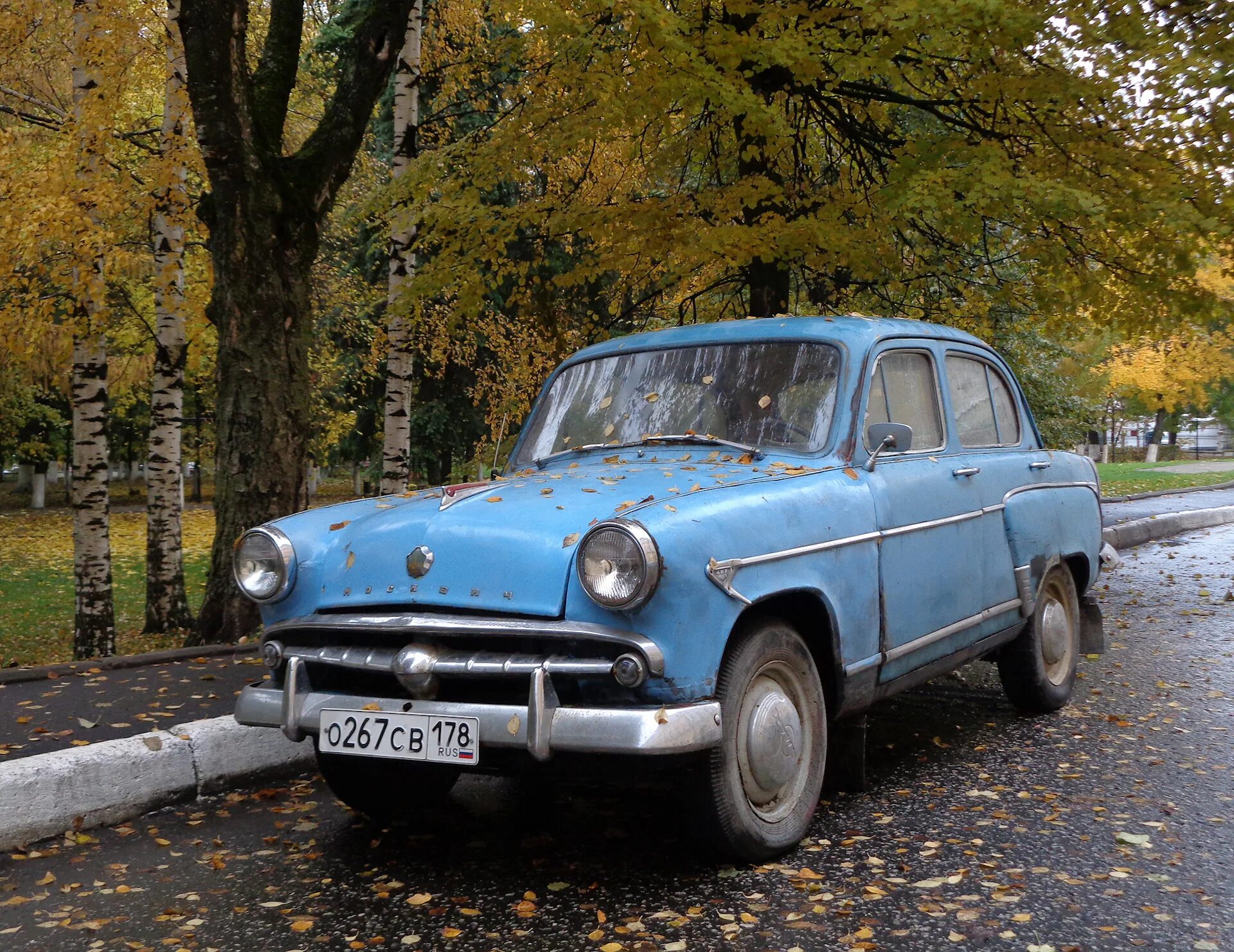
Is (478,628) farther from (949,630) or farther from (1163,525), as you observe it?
(1163,525)

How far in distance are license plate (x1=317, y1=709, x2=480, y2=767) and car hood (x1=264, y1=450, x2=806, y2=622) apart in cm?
35

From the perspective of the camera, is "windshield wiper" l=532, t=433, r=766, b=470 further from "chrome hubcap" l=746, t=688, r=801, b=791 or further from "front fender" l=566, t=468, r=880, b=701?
"chrome hubcap" l=746, t=688, r=801, b=791

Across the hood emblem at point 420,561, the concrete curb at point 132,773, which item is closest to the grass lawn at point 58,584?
the concrete curb at point 132,773

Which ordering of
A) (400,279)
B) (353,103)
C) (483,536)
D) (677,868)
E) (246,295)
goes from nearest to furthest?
1. (483,536)
2. (677,868)
3. (246,295)
4. (353,103)
5. (400,279)

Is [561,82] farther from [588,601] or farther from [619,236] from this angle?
[588,601]

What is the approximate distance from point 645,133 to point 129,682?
680 centimetres

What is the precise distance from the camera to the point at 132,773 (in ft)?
15.6

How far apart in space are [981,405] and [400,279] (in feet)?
25.9

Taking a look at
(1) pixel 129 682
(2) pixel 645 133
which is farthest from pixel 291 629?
(2) pixel 645 133

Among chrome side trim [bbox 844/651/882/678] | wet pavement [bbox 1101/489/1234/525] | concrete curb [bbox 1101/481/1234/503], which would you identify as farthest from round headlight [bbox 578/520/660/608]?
concrete curb [bbox 1101/481/1234/503]

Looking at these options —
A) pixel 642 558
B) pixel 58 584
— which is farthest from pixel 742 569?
pixel 58 584

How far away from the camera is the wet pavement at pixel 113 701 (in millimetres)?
5277

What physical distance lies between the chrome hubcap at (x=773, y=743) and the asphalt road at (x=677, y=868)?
0.22 meters

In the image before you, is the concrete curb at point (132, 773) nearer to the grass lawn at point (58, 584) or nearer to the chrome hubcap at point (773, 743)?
the chrome hubcap at point (773, 743)
